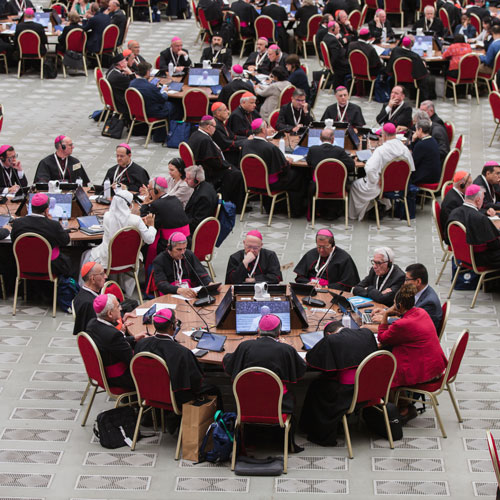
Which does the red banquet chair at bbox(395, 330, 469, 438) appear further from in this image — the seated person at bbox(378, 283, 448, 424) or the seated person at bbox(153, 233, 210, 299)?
the seated person at bbox(153, 233, 210, 299)

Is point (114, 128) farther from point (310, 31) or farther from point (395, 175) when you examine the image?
point (310, 31)

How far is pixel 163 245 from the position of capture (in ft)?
35.2

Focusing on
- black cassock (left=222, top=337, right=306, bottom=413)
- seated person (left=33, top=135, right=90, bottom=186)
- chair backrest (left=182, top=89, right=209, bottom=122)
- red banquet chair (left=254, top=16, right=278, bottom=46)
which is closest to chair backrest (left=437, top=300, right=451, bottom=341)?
black cassock (left=222, top=337, right=306, bottom=413)

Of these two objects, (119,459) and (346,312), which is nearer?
(119,459)

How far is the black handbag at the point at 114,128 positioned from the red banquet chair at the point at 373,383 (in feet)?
29.3

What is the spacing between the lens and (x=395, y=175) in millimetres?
12430

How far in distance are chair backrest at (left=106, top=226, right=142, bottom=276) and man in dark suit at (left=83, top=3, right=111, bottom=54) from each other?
916 cm

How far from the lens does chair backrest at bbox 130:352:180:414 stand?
25.0 feet

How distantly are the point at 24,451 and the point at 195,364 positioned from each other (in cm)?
156

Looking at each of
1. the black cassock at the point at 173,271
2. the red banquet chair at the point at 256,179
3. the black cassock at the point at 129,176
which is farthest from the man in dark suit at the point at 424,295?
the black cassock at the point at 129,176

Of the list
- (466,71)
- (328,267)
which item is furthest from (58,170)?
(466,71)

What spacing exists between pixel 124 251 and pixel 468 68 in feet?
29.0

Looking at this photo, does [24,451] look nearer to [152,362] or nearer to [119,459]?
[119,459]

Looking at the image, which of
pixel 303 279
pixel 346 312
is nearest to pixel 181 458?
pixel 346 312
